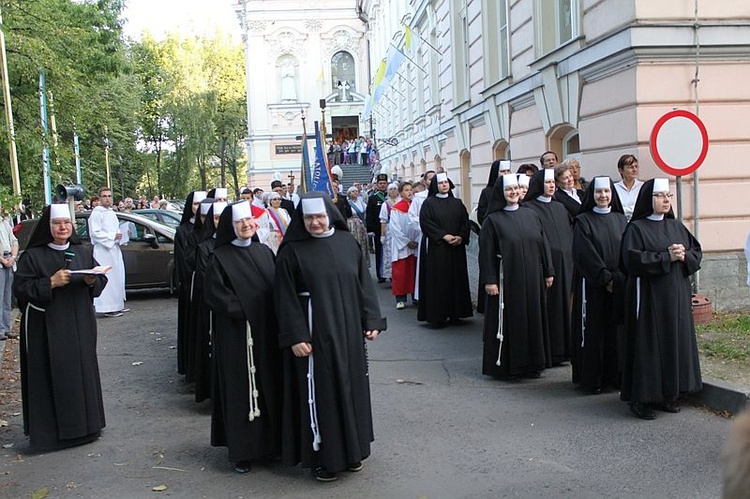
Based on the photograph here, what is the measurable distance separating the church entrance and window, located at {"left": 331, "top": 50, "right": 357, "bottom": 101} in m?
1.51

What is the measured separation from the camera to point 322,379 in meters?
5.49

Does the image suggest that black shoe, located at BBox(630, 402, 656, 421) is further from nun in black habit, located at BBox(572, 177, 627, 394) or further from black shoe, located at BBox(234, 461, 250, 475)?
black shoe, located at BBox(234, 461, 250, 475)

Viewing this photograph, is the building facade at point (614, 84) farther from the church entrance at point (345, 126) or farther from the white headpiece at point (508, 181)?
the church entrance at point (345, 126)

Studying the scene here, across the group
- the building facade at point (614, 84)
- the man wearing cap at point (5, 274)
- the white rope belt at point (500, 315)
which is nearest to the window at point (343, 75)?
the building facade at point (614, 84)

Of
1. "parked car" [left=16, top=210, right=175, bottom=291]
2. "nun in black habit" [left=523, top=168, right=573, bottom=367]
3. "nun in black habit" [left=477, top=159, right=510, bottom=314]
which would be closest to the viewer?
"nun in black habit" [left=523, top=168, right=573, bottom=367]

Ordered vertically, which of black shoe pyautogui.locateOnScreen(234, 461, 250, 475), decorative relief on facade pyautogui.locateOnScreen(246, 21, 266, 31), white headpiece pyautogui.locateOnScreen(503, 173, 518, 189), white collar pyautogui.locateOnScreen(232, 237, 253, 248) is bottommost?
black shoe pyautogui.locateOnScreen(234, 461, 250, 475)

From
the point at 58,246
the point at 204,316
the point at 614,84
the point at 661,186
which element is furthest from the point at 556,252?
the point at 58,246

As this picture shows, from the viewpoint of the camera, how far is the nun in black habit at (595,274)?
733 centimetres

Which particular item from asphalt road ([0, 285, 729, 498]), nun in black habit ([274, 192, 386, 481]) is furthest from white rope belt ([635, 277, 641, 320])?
nun in black habit ([274, 192, 386, 481])

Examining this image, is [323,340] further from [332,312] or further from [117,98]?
[117,98]

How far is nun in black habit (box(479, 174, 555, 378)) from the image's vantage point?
8.16 m

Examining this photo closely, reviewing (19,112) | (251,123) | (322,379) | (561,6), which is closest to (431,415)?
(322,379)

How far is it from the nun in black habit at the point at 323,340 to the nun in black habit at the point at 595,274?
250cm

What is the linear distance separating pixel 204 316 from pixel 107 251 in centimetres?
708
